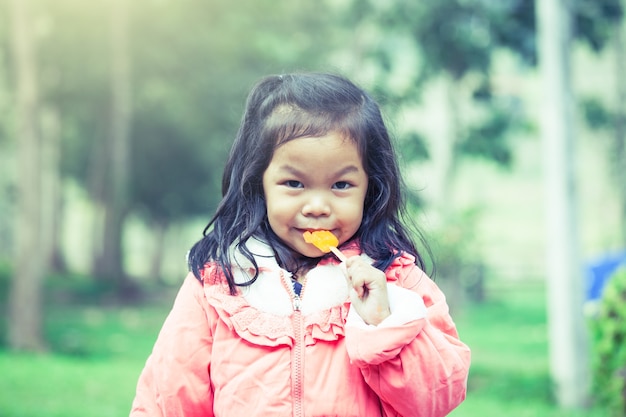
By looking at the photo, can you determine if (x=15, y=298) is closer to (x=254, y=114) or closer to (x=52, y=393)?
(x=52, y=393)

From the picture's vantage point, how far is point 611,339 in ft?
18.9

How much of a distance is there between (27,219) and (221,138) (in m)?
8.65

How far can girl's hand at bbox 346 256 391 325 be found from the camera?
1649 mm

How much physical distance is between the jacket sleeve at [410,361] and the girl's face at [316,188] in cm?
22

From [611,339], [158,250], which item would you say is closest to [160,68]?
[158,250]

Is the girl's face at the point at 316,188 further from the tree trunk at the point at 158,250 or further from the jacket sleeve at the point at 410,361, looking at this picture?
the tree trunk at the point at 158,250

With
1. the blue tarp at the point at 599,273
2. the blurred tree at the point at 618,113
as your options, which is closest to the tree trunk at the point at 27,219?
the blue tarp at the point at 599,273

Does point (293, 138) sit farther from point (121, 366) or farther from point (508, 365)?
point (121, 366)

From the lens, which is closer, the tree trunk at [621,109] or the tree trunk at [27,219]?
the tree trunk at [27,219]

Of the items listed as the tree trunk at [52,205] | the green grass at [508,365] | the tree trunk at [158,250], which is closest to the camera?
the green grass at [508,365]

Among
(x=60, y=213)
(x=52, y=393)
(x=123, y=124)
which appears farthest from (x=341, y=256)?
(x=60, y=213)

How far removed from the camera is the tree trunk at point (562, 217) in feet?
22.0

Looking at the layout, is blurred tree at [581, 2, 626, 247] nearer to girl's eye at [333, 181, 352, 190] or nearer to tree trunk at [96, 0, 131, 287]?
tree trunk at [96, 0, 131, 287]

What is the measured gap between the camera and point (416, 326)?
1.59 m
